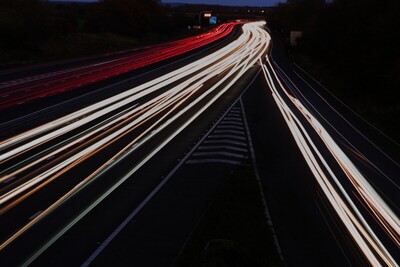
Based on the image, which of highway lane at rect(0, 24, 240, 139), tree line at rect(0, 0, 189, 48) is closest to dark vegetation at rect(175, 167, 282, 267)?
highway lane at rect(0, 24, 240, 139)

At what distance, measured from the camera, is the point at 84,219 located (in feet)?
45.1

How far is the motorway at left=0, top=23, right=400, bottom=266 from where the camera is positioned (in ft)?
42.3

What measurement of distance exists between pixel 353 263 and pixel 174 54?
185 feet

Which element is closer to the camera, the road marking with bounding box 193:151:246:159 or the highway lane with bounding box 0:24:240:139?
the road marking with bounding box 193:151:246:159

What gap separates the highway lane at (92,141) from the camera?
15305 mm

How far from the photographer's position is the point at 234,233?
1301 centimetres

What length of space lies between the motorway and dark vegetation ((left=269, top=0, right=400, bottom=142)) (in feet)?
12.0

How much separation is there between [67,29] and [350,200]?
65.4 metres

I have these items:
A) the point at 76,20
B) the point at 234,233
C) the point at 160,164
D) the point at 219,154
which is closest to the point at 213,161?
the point at 219,154

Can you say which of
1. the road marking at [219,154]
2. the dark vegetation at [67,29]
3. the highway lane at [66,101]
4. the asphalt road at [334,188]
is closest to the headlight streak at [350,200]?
the asphalt road at [334,188]

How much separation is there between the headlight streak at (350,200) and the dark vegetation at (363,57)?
591cm

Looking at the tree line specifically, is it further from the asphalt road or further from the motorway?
the asphalt road

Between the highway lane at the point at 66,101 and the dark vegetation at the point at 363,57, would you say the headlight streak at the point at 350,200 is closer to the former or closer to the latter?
the dark vegetation at the point at 363,57

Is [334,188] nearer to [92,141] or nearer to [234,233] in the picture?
[234,233]
